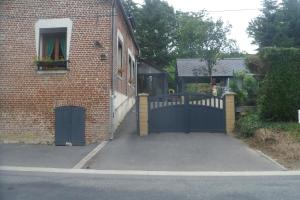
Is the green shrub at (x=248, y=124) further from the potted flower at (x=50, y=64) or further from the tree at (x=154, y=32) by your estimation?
the tree at (x=154, y=32)

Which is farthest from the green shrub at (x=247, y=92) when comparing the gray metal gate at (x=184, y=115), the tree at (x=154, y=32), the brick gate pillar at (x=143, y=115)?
the tree at (x=154, y=32)

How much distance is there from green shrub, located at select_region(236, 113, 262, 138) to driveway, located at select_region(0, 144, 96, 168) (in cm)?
566

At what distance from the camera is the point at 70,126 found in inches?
601

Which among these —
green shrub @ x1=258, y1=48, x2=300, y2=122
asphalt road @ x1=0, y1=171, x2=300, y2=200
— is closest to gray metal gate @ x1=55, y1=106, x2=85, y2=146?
asphalt road @ x1=0, y1=171, x2=300, y2=200

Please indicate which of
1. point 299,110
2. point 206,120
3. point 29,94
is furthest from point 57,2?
point 299,110

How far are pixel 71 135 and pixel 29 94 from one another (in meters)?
2.40

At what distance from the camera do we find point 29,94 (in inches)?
→ 620

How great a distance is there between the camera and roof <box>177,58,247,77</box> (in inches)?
1430

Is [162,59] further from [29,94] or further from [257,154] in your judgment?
[257,154]

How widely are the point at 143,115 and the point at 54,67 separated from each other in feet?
12.9

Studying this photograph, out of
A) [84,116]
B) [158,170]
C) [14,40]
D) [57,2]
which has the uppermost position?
[57,2]

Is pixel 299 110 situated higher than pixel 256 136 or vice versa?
pixel 299 110

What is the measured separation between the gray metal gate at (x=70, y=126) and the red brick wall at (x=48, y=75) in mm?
229

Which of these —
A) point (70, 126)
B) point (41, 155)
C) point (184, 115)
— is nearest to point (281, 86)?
point (184, 115)
